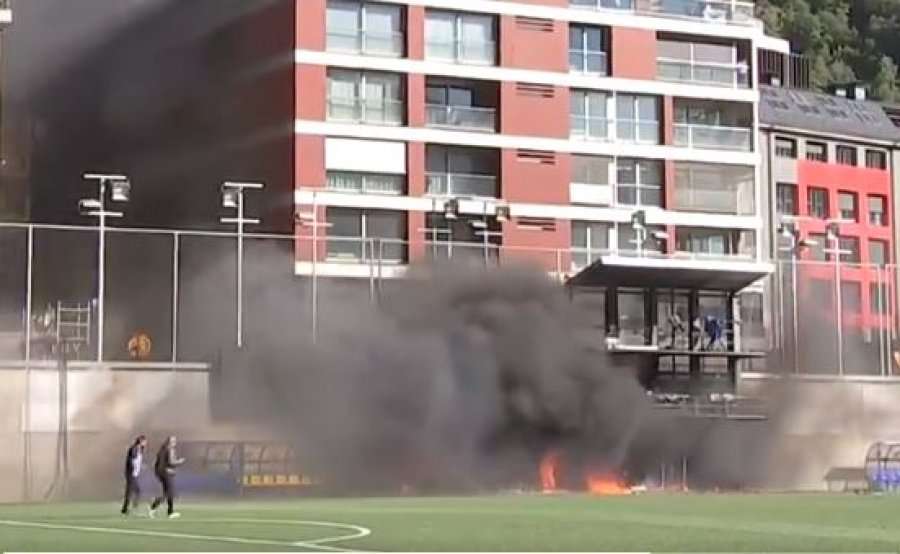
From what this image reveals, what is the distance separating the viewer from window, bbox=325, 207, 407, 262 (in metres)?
77.9

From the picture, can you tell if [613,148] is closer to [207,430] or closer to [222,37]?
[222,37]

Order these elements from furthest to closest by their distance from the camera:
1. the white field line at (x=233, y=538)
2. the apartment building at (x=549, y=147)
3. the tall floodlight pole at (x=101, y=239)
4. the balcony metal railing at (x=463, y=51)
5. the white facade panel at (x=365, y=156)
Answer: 1. the balcony metal railing at (x=463, y=51)
2. the apartment building at (x=549, y=147)
3. the white facade panel at (x=365, y=156)
4. the tall floodlight pole at (x=101, y=239)
5. the white field line at (x=233, y=538)

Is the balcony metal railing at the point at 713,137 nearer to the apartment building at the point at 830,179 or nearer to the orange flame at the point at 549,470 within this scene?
the apartment building at the point at 830,179

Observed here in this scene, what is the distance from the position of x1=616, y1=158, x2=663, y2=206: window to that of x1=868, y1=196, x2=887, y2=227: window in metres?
40.2

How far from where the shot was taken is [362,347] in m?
70.9

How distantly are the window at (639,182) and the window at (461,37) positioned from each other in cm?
926

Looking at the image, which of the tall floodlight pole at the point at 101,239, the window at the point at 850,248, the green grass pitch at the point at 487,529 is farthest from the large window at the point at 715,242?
the green grass pitch at the point at 487,529

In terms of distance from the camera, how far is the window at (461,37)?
82.6 m

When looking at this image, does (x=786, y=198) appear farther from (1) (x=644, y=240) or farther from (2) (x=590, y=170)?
(2) (x=590, y=170)

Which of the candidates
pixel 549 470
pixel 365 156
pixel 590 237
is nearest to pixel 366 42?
pixel 365 156

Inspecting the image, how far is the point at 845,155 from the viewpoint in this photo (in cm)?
12344

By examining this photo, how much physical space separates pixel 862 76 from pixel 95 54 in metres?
106

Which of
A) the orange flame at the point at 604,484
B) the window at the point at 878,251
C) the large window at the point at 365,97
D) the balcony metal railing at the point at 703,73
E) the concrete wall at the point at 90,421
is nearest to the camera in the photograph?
the concrete wall at the point at 90,421

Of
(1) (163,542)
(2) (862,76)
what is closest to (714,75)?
(1) (163,542)
